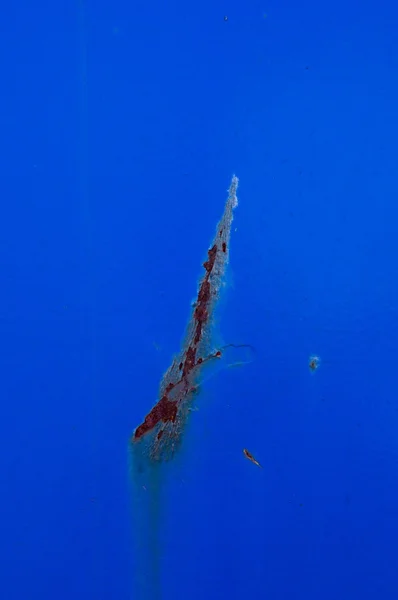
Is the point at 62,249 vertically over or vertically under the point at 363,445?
over

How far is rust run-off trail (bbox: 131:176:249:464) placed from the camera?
942 mm

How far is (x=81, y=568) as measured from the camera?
96cm

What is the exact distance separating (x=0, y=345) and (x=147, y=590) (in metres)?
0.56

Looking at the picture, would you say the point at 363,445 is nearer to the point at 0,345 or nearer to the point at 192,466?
the point at 192,466

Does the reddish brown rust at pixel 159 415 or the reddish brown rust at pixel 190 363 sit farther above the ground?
the reddish brown rust at pixel 190 363

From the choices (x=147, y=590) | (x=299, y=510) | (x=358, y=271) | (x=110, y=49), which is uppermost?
(x=110, y=49)

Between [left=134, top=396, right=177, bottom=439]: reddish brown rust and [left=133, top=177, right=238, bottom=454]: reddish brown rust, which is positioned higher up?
[left=133, top=177, right=238, bottom=454]: reddish brown rust

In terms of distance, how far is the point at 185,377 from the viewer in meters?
0.97

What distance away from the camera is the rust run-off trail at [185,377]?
94 centimetres

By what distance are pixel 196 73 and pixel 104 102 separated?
0.53 feet

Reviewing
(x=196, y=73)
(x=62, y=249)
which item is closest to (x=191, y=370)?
(x=62, y=249)

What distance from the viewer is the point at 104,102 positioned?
0.84 metres

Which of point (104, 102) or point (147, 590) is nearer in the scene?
point (104, 102)

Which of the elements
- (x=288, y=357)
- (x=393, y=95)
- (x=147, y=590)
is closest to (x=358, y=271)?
(x=288, y=357)
